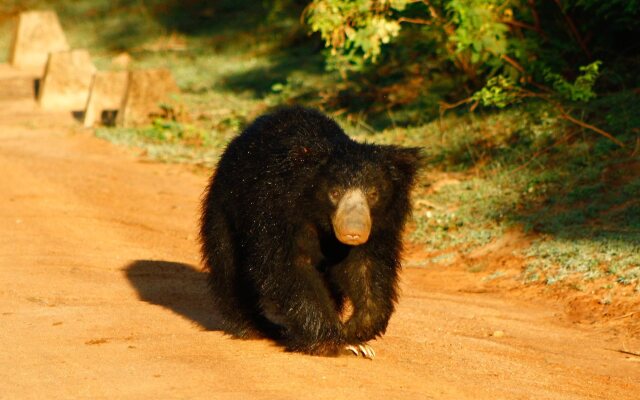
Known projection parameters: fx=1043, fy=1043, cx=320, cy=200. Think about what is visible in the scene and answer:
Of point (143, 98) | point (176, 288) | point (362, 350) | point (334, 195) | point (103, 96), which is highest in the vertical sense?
point (334, 195)

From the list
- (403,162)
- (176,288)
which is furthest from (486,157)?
(403,162)

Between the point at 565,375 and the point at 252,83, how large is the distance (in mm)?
13894

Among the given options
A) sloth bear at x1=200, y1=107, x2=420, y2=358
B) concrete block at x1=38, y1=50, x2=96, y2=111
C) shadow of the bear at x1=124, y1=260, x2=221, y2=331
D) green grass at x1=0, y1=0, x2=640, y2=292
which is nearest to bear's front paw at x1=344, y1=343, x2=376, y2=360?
sloth bear at x1=200, y1=107, x2=420, y2=358

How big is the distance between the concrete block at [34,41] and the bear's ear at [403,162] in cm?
1764

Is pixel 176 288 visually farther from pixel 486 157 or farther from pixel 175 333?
pixel 486 157

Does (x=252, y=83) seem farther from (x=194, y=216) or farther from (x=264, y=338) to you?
(x=264, y=338)

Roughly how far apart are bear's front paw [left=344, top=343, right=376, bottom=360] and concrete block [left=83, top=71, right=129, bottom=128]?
37.8ft

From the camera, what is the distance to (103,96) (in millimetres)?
16703

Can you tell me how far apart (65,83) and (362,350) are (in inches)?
556

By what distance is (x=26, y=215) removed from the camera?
9945 mm

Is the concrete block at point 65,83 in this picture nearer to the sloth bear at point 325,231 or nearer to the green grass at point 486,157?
the green grass at point 486,157

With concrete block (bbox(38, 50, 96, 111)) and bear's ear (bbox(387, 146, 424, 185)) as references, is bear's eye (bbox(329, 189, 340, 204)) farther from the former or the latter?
concrete block (bbox(38, 50, 96, 111))

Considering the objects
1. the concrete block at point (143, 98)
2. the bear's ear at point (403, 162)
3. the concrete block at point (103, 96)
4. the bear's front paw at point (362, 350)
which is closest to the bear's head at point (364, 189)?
the bear's ear at point (403, 162)

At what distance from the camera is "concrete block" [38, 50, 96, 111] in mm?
18547
